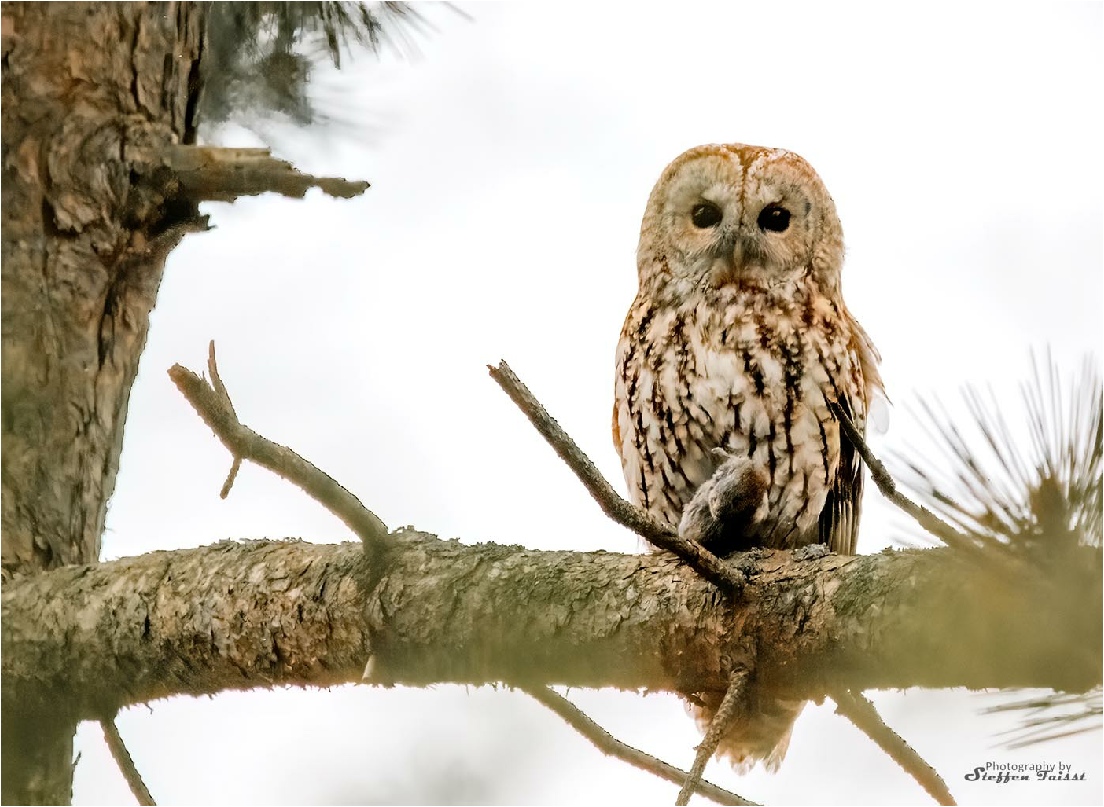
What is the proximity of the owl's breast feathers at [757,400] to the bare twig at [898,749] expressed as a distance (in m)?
0.73

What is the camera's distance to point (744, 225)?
109 inches

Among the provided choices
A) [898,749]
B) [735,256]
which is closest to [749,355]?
[735,256]

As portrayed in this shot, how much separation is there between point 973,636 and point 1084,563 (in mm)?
205

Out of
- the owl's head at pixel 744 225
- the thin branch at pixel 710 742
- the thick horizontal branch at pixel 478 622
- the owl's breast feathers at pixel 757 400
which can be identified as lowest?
→ the thin branch at pixel 710 742

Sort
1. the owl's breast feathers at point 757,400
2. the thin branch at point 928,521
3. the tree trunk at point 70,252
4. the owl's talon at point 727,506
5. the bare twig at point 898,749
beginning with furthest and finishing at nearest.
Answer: the owl's breast feathers at point 757,400 < the tree trunk at point 70,252 < the owl's talon at point 727,506 < the bare twig at point 898,749 < the thin branch at point 928,521

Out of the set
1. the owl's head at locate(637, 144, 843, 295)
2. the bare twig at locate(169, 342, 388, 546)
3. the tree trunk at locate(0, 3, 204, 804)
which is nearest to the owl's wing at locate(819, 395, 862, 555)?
the owl's head at locate(637, 144, 843, 295)

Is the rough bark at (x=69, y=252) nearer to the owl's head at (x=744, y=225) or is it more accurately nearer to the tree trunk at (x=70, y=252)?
the tree trunk at (x=70, y=252)

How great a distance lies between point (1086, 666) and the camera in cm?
→ 109

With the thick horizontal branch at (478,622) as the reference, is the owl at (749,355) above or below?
above

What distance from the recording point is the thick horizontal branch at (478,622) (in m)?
1.44

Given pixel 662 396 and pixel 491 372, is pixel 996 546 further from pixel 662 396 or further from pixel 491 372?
pixel 662 396

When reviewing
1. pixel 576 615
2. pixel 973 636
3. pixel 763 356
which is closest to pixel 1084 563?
pixel 973 636

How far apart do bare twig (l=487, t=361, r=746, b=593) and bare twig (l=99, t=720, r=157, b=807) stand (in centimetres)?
111

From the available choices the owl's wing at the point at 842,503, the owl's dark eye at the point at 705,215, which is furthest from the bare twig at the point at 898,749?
the owl's dark eye at the point at 705,215
